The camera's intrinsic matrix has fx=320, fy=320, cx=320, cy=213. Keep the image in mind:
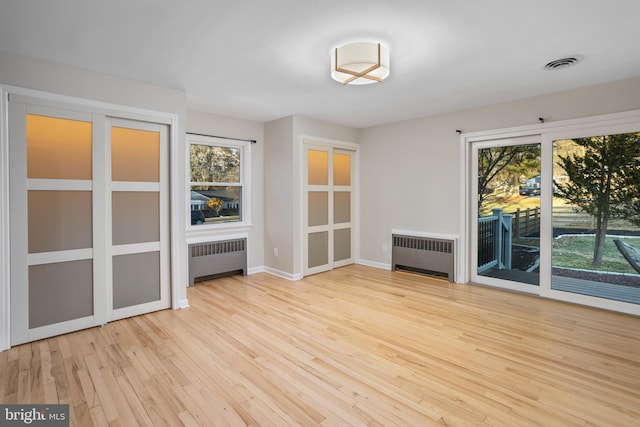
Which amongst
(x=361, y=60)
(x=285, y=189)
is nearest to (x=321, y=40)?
(x=361, y=60)

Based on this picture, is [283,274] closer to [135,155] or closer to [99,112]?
[135,155]

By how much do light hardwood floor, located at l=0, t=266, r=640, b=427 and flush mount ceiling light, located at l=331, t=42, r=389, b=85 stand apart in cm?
237

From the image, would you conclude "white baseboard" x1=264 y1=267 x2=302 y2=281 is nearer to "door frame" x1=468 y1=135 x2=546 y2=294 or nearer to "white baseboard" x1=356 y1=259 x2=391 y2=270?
"white baseboard" x1=356 y1=259 x2=391 y2=270

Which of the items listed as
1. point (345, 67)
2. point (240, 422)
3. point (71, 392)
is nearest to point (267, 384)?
point (240, 422)

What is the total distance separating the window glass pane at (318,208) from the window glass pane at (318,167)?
0.67 ft

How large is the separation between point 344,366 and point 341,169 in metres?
3.96

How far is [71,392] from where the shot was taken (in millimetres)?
2172

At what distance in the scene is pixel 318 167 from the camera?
17.9 feet

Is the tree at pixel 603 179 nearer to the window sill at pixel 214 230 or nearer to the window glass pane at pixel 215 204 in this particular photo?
the window sill at pixel 214 230

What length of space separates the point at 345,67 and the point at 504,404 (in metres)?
2.71

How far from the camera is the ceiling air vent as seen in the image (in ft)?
9.50

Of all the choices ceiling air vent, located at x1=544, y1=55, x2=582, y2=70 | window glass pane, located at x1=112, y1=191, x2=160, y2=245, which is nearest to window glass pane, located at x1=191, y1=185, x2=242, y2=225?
window glass pane, located at x1=112, y1=191, x2=160, y2=245

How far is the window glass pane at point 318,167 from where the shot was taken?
534cm

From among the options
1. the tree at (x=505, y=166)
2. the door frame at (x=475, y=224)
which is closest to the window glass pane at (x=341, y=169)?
the door frame at (x=475, y=224)
